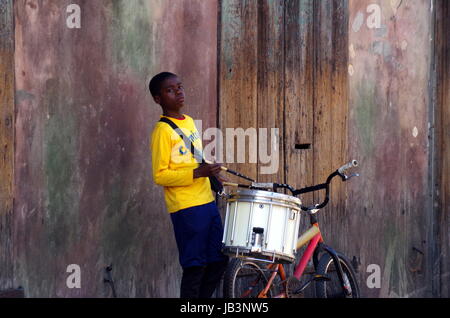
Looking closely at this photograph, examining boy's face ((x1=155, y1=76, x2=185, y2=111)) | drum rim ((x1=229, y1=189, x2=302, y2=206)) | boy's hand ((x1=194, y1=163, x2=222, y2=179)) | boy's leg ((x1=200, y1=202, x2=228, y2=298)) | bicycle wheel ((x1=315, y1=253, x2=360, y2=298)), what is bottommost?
bicycle wheel ((x1=315, y1=253, x2=360, y2=298))

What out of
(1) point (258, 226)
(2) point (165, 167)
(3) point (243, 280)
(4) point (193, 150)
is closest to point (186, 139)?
(4) point (193, 150)

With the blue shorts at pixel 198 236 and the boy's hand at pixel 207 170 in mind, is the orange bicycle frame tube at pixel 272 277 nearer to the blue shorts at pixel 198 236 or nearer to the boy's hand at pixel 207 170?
the blue shorts at pixel 198 236

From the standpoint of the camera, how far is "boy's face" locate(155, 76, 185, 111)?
5.49 meters

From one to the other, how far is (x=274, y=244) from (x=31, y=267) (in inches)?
61.9

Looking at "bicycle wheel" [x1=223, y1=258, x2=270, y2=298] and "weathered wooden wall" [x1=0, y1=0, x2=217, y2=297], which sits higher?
"weathered wooden wall" [x1=0, y1=0, x2=217, y2=297]

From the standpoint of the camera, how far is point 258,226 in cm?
530

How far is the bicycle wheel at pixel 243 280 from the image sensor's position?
227 inches

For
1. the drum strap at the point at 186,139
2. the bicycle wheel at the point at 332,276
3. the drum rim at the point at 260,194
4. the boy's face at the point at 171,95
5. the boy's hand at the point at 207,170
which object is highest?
the boy's face at the point at 171,95

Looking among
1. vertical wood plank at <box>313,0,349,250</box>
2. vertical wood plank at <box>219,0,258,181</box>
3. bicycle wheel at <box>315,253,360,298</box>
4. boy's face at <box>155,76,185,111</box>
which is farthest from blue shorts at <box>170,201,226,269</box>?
vertical wood plank at <box>313,0,349,250</box>

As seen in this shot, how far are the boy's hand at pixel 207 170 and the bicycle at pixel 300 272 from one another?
11.5 inches

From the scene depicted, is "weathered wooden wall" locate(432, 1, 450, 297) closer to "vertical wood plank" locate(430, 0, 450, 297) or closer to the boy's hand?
"vertical wood plank" locate(430, 0, 450, 297)

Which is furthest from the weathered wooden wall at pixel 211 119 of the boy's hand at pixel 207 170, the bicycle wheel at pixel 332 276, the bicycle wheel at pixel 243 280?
the bicycle wheel at pixel 332 276
